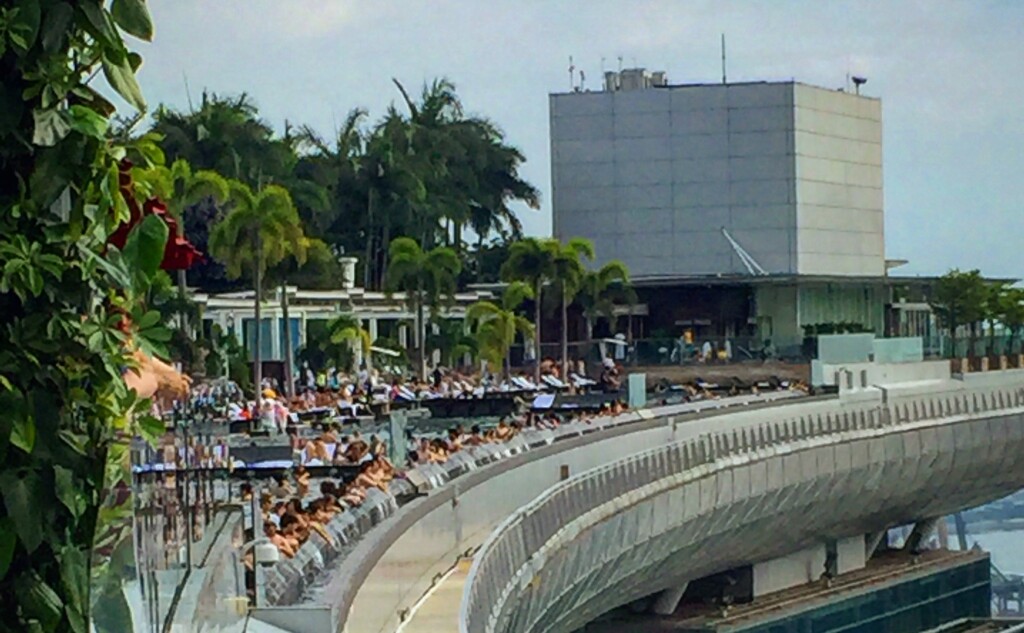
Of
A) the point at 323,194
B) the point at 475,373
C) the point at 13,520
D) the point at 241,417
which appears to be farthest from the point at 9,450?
the point at 323,194

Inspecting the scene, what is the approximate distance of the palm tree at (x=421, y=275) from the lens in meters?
78.3

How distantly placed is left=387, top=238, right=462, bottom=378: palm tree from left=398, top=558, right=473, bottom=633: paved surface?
2114 inches

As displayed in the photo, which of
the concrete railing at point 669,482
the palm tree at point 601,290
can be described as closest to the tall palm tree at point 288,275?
the concrete railing at point 669,482

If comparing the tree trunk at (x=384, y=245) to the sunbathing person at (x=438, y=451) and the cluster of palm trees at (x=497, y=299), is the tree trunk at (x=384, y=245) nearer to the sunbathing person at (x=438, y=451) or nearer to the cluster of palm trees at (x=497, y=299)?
the cluster of palm trees at (x=497, y=299)

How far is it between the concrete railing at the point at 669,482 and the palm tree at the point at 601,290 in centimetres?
1293

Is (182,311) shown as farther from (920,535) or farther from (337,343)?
(920,535)

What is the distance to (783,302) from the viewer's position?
328ft

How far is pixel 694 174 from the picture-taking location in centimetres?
10481

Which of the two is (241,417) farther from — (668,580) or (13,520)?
(13,520)

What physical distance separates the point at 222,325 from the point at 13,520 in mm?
63951

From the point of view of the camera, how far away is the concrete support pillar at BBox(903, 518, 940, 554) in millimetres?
71062

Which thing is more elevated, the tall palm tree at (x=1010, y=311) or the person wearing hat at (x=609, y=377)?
the tall palm tree at (x=1010, y=311)

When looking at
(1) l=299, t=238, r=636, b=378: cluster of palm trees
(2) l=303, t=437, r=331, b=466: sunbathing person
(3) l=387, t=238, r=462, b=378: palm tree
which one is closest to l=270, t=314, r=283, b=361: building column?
(1) l=299, t=238, r=636, b=378: cluster of palm trees

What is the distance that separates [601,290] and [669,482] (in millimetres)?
47714
